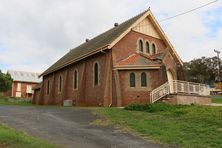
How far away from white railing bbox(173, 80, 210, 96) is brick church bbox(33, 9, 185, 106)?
40.9 inches

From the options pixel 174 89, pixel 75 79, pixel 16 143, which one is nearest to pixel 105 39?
pixel 75 79

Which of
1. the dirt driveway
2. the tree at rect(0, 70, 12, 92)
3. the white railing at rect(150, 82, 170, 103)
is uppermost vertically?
the tree at rect(0, 70, 12, 92)

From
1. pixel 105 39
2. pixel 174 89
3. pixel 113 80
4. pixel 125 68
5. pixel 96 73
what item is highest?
pixel 105 39

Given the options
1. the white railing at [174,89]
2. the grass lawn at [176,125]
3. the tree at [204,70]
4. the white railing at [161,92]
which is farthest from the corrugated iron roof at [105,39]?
the tree at [204,70]

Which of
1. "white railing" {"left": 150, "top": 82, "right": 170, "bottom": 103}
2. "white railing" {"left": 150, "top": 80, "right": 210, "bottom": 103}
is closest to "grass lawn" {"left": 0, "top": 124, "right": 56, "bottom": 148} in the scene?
"white railing" {"left": 150, "top": 80, "right": 210, "bottom": 103}

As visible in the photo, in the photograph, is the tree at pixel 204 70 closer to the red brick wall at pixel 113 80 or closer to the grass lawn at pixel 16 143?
the red brick wall at pixel 113 80

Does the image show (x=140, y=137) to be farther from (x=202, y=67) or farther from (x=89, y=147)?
(x=202, y=67)

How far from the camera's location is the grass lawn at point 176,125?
10555mm

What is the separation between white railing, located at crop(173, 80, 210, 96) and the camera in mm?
24348

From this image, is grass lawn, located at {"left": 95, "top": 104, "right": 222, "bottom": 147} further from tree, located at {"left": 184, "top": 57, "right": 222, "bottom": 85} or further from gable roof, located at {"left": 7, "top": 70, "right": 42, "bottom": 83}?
gable roof, located at {"left": 7, "top": 70, "right": 42, "bottom": 83}

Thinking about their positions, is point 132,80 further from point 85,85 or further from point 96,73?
point 85,85

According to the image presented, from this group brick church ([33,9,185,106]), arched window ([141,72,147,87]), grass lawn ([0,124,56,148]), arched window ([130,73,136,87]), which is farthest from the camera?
arched window ([130,73,136,87])

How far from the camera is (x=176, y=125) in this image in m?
13.2

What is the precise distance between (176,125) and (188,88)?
42.1 ft
